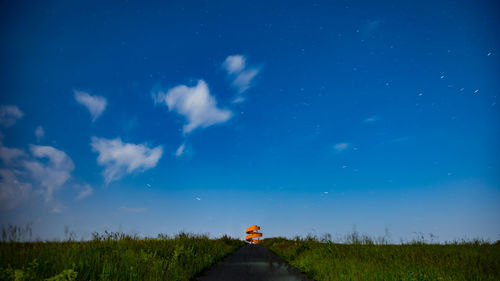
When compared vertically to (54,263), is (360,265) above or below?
below

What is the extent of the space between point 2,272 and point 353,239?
15.4 meters

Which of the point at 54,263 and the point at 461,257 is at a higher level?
the point at 54,263

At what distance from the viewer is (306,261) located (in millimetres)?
11164

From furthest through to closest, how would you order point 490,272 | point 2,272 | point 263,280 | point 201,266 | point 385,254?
point 385,254 < point 201,266 < point 490,272 < point 263,280 < point 2,272

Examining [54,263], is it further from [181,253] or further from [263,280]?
[263,280]

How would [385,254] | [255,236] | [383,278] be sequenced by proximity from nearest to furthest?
1. [383,278]
2. [385,254]
3. [255,236]

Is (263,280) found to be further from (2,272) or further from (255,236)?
(255,236)

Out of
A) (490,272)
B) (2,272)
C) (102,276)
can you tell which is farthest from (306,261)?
(2,272)

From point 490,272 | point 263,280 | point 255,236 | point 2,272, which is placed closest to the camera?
point 2,272

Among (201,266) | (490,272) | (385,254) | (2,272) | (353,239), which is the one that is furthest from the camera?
(353,239)

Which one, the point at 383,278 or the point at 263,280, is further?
the point at 263,280

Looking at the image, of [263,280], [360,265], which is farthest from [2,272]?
[360,265]

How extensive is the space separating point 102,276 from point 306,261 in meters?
7.64

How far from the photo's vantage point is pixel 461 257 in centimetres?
1140
